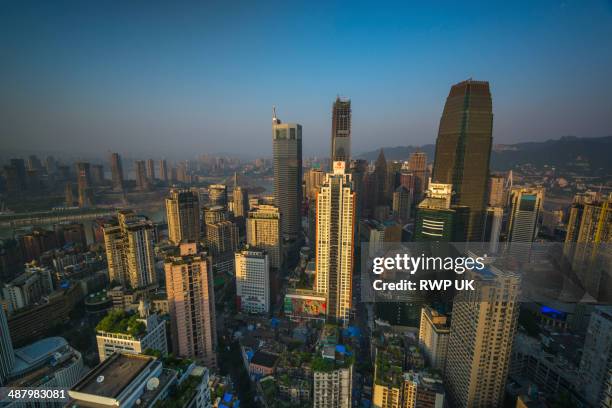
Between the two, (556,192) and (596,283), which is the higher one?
(556,192)

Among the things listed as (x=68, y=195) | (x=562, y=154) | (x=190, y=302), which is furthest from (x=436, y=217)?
(x=68, y=195)

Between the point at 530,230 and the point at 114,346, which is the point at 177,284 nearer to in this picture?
the point at 114,346

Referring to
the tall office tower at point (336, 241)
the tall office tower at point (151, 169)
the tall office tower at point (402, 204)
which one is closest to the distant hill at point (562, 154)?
the tall office tower at point (402, 204)

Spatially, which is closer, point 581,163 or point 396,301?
point 396,301

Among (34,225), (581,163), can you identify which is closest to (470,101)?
(581,163)

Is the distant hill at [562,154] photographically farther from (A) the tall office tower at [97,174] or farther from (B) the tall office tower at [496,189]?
(A) the tall office tower at [97,174]

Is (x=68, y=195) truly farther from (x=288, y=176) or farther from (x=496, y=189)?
(x=496, y=189)
